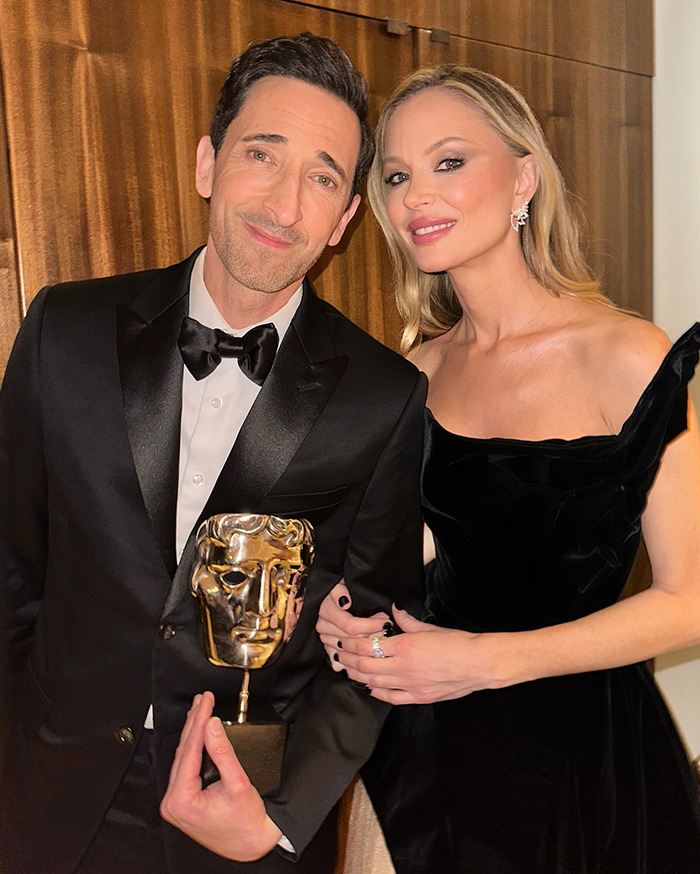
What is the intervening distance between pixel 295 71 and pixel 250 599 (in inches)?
45.5

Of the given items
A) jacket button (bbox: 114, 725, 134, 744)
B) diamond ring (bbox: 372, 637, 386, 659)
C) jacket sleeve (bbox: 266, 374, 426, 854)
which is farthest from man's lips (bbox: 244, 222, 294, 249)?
jacket button (bbox: 114, 725, 134, 744)

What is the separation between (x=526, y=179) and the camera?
7.84 feet

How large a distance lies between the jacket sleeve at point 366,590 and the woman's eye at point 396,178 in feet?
2.04

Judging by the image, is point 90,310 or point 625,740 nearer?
point 90,310

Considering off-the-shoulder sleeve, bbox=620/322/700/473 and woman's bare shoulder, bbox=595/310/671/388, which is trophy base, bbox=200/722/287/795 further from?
woman's bare shoulder, bbox=595/310/671/388

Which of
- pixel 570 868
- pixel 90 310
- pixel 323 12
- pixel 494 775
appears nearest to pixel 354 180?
pixel 90 310

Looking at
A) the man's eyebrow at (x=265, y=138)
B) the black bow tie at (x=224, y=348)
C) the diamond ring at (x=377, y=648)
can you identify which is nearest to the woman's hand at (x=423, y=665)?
the diamond ring at (x=377, y=648)

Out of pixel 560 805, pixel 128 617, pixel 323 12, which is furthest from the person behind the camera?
pixel 323 12

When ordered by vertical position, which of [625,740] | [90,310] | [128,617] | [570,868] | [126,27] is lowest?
[570,868]

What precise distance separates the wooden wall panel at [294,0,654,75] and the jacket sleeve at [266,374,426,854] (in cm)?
147

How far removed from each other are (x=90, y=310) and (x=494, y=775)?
1262 mm

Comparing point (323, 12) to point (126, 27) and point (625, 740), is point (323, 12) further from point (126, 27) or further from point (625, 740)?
point (625, 740)

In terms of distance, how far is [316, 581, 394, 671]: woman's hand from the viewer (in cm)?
192

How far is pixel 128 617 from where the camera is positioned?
5.86ft
